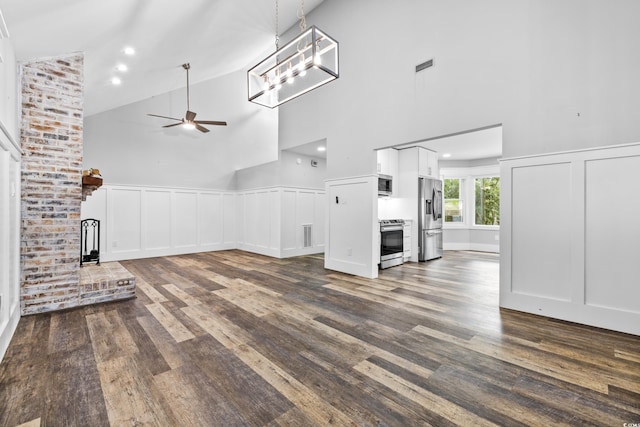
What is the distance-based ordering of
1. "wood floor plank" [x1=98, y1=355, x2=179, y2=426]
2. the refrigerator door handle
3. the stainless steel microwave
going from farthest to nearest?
1. the refrigerator door handle
2. the stainless steel microwave
3. "wood floor plank" [x1=98, y1=355, x2=179, y2=426]

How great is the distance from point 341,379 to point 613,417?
149 centimetres

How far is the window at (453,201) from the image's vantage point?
831 cm

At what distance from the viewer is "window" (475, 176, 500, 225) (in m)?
7.97

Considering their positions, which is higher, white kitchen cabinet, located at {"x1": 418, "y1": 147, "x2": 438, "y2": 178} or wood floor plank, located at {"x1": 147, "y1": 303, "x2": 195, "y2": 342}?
white kitchen cabinet, located at {"x1": 418, "y1": 147, "x2": 438, "y2": 178}

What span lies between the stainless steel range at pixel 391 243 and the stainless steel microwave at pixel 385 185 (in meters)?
0.57

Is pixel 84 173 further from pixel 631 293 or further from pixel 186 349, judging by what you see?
pixel 631 293

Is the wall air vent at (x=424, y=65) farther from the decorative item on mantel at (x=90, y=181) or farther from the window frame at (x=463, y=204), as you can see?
the window frame at (x=463, y=204)

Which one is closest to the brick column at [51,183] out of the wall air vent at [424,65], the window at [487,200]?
the wall air vent at [424,65]

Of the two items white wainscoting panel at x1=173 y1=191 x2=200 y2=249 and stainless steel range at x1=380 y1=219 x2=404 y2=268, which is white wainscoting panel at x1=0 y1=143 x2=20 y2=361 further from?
stainless steel range at x1=380 y1=219 x2=404 y2=268

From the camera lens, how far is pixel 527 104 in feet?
10.0

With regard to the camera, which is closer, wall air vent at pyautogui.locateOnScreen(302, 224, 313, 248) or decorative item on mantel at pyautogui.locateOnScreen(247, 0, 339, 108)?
decorative item on mantel at pyautogui.locateOnScreen(247, 0, 339, 108)

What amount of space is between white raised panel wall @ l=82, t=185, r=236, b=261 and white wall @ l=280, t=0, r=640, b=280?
4014 mm

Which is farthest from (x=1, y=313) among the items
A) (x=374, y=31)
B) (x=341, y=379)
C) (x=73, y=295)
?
(x=374, y=31)

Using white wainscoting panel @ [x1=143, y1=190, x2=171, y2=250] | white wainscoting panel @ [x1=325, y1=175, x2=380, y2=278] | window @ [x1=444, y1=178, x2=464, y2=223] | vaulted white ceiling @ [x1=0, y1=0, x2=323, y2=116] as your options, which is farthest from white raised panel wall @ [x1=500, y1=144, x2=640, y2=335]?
white wainscoting panel @ [x1=143, y1=190, x2=171, y2=250]
